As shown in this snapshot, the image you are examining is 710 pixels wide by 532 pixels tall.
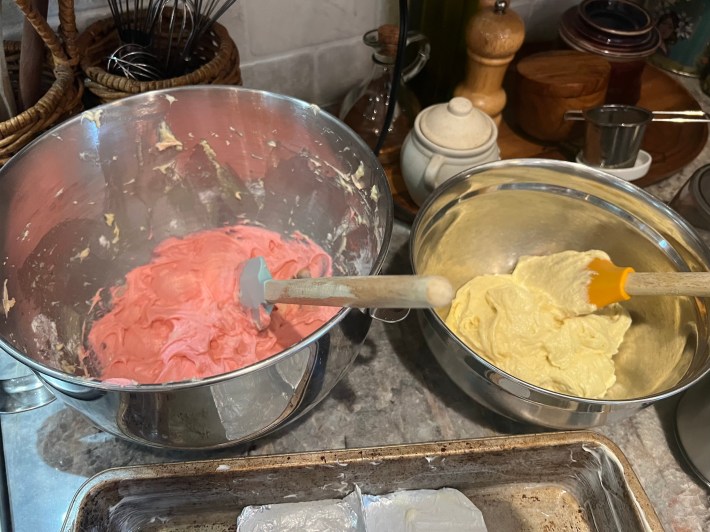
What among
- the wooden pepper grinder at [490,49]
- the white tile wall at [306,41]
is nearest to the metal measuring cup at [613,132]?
the wooden pepper grinder at [490,49]

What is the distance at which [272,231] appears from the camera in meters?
0.86

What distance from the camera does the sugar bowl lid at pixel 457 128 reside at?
32.0 inches

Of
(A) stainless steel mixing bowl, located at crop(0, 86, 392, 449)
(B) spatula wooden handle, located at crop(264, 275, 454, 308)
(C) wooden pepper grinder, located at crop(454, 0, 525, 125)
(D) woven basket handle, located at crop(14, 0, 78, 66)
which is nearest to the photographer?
(B) spatula wooden handle, located at crop(264, 275, 454, 308)

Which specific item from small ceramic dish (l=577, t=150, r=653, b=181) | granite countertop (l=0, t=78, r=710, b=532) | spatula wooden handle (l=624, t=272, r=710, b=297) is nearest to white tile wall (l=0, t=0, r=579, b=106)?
small ceramic dish (l=577, t=150, r=653, b=181)

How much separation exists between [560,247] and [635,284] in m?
0.19

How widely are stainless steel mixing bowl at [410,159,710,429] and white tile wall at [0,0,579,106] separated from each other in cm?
40

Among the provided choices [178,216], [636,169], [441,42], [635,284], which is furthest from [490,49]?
[178,216]

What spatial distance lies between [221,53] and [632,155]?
63 centimetres

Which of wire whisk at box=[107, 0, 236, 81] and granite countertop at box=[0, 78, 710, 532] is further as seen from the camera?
wire whisk at box=[107, 0, 236, 81]

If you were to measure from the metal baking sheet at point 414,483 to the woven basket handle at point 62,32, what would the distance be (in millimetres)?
485

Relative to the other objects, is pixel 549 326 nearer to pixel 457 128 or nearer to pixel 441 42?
pixel 457 128

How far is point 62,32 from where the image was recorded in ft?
2.33

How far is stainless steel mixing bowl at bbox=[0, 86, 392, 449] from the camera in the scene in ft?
1.77

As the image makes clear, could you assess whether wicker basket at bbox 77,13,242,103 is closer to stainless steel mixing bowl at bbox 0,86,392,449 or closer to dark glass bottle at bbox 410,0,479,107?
stainless steel mixing bowl at bbox 0,86,392,449
